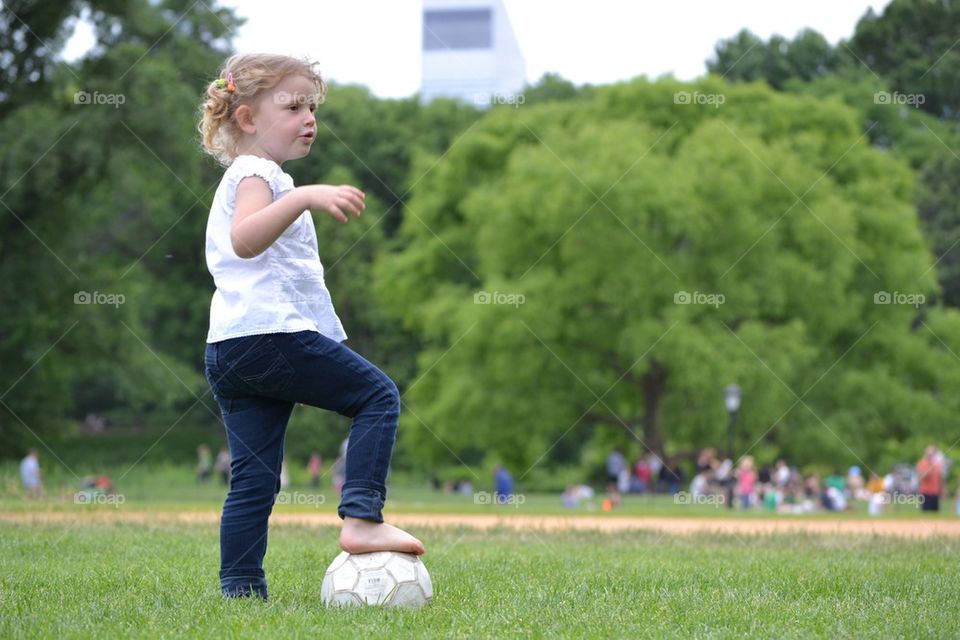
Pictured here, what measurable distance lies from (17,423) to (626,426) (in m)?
14.9

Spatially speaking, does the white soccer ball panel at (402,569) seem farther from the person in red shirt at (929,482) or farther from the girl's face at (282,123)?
the person in red shirt at (929,482)

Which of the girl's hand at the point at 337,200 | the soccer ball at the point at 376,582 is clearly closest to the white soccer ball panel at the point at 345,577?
the soccer ball at the point at 376,582

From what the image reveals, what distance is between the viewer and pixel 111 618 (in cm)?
436

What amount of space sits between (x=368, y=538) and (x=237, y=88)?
1.69 meters

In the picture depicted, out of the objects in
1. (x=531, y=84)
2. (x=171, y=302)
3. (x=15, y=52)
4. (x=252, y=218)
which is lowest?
(x=252, y=218)

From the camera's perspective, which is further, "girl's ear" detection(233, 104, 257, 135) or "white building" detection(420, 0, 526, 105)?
"white building" detection(420, 0, 526, 105)

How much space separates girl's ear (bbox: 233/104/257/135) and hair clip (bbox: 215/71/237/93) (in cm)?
7

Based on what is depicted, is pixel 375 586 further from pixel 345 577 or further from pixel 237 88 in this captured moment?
pixel 237 88

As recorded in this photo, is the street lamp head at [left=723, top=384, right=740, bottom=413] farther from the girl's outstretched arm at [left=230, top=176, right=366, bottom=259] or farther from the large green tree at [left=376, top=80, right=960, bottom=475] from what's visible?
the girl's outstretched arm at [left=230, top=176, right=366, bottom=259]

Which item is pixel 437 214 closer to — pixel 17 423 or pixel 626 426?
pixel 626 426

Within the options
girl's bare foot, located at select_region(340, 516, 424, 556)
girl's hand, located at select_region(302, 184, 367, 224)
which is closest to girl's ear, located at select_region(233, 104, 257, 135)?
girl's hand, located at select_region(302, 184, 367, 224)

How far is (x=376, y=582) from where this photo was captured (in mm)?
4809

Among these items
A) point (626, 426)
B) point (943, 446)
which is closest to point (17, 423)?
point (626, 426)

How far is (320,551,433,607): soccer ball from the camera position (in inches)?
189
